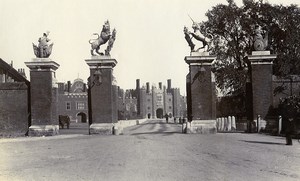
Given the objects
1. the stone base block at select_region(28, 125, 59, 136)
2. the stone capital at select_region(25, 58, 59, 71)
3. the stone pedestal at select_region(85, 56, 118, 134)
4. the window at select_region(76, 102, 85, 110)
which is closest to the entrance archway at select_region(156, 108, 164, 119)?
the window at select_region(76, 102, 85, 110)

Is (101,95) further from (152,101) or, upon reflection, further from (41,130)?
(152,101)

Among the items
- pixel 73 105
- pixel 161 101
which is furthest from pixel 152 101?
pixel 73 105

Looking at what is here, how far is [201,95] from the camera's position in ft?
65.2

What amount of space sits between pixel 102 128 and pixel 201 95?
5393 millimetres

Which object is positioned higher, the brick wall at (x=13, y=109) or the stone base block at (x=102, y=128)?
the brick wall at (x=13, y=109)

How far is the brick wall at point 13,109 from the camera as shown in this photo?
20.3 metres

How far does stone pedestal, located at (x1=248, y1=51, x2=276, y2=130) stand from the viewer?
2011cm

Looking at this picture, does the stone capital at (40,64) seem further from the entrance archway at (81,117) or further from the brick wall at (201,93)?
the entrance archway at (81,117)

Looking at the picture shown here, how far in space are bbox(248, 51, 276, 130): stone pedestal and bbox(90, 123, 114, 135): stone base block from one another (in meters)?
7.55

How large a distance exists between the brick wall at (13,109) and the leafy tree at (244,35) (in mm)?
17231

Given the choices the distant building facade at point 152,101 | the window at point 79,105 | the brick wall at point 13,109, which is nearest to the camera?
the brick wall at point 13,109

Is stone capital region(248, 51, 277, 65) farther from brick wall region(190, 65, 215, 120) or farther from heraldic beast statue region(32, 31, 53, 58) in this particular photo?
heraldic beast statue region(32, 31, 53, 58)

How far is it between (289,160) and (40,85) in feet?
45.4

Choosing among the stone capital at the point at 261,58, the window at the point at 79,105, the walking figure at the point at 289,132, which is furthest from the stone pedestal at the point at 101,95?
the window at the point at 79,105
